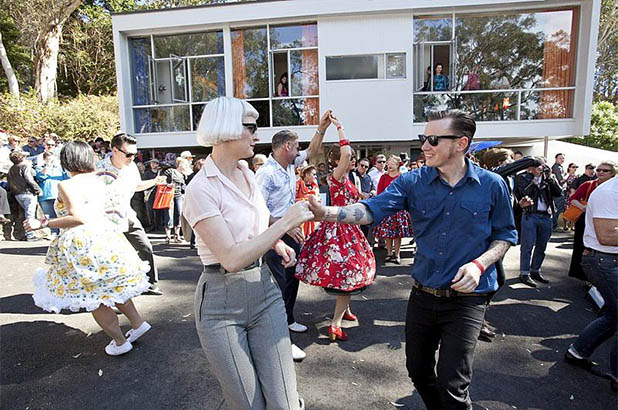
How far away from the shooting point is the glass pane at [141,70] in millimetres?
15109

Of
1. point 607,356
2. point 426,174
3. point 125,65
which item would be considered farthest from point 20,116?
point 607,356

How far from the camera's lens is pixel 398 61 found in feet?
44.2

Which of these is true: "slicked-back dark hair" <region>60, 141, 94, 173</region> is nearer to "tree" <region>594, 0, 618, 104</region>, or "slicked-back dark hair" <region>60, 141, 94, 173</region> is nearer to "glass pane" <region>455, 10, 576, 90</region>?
"glass pane" <region>455, 10, 576, 90</region>

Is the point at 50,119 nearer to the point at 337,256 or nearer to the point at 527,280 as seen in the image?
the point at 337,256

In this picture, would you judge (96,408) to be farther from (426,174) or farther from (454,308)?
(426,174)

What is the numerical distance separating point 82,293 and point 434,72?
524 inches

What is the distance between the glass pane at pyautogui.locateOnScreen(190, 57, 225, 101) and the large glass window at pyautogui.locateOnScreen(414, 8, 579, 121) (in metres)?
7.40

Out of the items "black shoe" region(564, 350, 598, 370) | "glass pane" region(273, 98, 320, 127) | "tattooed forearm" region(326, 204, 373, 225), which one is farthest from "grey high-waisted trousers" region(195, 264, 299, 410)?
"glass pane" region(273, 98, 320, 127)

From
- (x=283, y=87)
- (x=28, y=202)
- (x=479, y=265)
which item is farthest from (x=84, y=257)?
(x=283, y=87)

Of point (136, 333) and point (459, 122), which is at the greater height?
point (459, 122)

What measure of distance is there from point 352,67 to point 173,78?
7.03 meters

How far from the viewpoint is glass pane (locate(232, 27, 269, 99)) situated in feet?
47.2

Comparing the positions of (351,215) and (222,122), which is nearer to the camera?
(222,122)

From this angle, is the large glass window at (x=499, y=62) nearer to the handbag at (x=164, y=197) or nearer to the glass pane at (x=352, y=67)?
the glass pane at (x=352, y=67)
